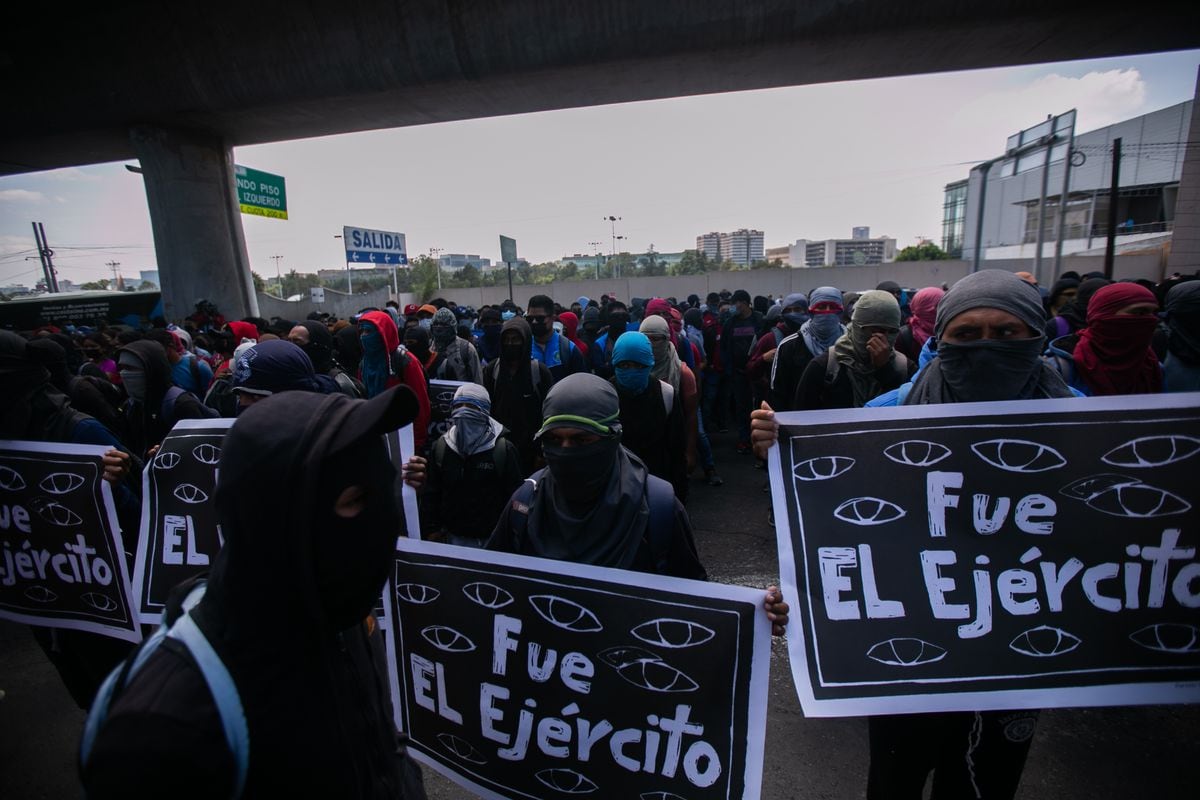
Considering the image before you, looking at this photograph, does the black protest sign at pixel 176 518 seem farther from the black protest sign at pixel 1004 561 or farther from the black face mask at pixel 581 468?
the black protest sign at pixel 1004 561

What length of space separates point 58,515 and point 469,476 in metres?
A: 1.75

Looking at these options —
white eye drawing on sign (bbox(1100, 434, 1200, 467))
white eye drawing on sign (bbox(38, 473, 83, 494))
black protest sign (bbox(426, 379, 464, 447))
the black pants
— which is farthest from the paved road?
black protest sign (bbox(426, 379, 464, 447))

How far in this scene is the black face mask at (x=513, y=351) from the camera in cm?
441

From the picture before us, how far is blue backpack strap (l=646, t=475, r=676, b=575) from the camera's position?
186 cm

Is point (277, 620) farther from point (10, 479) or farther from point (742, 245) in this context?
point (742, 245)

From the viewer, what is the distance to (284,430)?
36.9 inches

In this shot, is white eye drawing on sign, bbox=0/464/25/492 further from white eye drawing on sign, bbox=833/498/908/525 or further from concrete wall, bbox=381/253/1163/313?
concrete wall, bbox=381/253/1163/313

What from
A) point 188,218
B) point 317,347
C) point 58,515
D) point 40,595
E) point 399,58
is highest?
point 399,58

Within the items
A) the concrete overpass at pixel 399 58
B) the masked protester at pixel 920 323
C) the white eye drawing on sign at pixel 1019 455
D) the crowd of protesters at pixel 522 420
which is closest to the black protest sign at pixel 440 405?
the crowd of protesters at pixel 522 420

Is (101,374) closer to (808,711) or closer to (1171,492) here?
(808,711)

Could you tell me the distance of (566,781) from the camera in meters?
1.63

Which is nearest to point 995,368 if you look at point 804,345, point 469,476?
point 469,476

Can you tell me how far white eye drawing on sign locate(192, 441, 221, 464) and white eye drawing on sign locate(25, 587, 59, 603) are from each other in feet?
3.14

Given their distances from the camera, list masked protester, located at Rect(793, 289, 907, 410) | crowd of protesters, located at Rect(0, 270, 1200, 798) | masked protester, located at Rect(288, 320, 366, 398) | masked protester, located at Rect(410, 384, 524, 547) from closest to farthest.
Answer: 1. crowd of protesters, located at Rect(0, 270, 1200, 798)
2. masked protester, located at Rect(410, 384, 524, 547)
3. masked protester, located at Rect(793, 289, 907, 410)
4. masked protester, located at Rect(288, 320, 366, 398)
